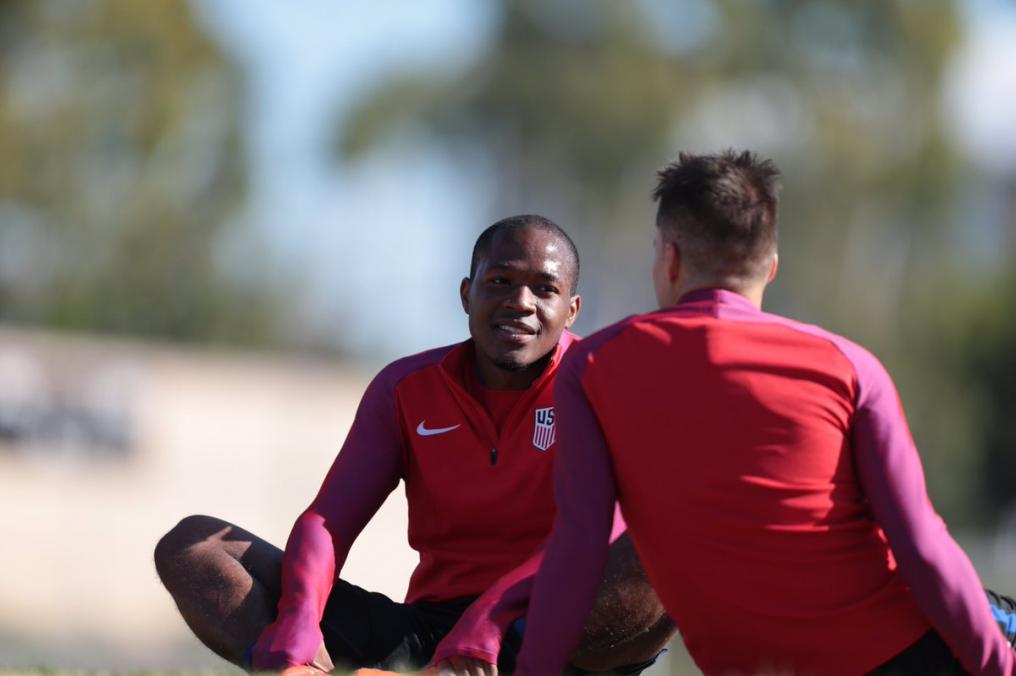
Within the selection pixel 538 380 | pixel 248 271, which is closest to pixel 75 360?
pixel 248 271

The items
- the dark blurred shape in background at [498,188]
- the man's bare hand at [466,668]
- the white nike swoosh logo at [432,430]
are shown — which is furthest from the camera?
the dark blurred shape in background at [498,188]

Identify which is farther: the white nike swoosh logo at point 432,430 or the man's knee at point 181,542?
the white nike swoosh logo at point 432,430

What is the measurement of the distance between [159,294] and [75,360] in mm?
13824

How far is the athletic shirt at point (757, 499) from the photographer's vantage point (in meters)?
4.43

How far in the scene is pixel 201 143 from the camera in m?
37.4

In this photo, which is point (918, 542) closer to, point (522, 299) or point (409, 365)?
point (522, 299)

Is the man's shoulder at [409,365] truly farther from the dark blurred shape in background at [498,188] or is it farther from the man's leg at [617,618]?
the dark blurred shape in background at [498,188]

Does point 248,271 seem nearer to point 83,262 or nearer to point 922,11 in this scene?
point 83,262

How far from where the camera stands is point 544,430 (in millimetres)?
5746

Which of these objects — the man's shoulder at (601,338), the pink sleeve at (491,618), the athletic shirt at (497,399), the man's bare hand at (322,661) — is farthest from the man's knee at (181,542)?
the man's shoulder at (601,338)

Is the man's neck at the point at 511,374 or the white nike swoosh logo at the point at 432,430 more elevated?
the man's neck at the point at 511,374

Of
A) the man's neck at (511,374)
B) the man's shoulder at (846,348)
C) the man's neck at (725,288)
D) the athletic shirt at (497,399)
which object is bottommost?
the athletic shirt at (497,399)

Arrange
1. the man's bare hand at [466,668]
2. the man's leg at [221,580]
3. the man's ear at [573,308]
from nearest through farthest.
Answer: the man's bare hand at [466,668]
the man's leg at [221,580]
the man's ear at [573,308]

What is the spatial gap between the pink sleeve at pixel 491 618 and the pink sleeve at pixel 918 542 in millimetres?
983
